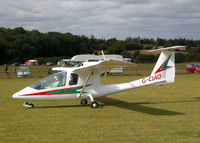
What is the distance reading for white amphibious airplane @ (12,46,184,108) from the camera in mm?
Result: 14062

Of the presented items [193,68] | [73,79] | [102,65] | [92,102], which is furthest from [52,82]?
[193,68]

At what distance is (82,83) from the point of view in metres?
14.9

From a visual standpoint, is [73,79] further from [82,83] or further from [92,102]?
[92,102]

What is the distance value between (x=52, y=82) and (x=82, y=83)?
144cm

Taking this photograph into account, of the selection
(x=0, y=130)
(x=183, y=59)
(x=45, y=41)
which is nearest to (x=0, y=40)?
(x=45, y=41)

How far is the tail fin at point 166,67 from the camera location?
611 inches

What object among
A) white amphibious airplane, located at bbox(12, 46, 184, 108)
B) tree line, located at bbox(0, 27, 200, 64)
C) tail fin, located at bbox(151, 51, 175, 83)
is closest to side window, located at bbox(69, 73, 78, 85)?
white amphibious airplane, located at bbox(12, 46, 184, 108)

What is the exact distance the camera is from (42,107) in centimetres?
1462

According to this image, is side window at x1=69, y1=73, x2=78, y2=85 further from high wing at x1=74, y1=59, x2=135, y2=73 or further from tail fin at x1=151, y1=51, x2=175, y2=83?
tail fin at x1=151, y1=51, x2=175, y2=83

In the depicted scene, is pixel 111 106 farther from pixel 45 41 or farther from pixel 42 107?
pixel 45 41

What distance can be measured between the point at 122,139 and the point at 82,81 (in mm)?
6709

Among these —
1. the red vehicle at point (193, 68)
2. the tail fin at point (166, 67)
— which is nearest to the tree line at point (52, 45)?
the red vehicle at point (193, 68)

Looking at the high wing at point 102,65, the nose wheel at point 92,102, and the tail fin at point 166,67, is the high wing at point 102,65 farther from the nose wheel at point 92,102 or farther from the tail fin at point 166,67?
the tail fin at point 166,67

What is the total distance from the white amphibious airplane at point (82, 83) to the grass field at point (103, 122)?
1.97 ft
